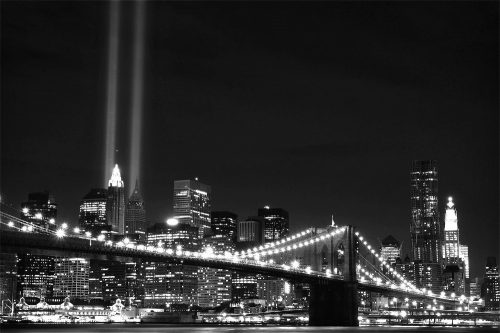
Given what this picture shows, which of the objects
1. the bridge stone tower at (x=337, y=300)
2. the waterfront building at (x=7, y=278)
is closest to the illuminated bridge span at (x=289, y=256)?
the bridge stone tower at (x=337, y=300)

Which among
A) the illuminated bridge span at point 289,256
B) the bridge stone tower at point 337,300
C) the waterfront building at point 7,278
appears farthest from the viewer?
the waterfront building at point 7,278

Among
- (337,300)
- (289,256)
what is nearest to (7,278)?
(289,256)

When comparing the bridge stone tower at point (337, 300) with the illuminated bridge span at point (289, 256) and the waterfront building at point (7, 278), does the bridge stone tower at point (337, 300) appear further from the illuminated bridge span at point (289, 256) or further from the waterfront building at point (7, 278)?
the waterfront building at point (7, 278)

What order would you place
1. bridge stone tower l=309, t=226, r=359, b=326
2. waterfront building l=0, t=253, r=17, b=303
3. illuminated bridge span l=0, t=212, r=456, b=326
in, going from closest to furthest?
illuminated bridge span l=0, t=212, r=456, b=326 < bridge stone tower l=309, t=226, r=359, b=326 < waterfront building l=0, t=253, r=17, b=303

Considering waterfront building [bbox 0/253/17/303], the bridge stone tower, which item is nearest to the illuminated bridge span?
the bridge stone tower

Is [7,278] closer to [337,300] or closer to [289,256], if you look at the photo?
[289,256]

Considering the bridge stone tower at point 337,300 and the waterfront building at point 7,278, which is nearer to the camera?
the bridge stone tower at point 337,300

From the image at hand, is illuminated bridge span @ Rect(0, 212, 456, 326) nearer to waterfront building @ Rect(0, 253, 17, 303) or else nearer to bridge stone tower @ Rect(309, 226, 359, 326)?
bridge stone tower @ Rect(309, 226, 359, 326)

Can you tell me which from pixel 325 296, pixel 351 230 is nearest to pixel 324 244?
pixel 351 230
